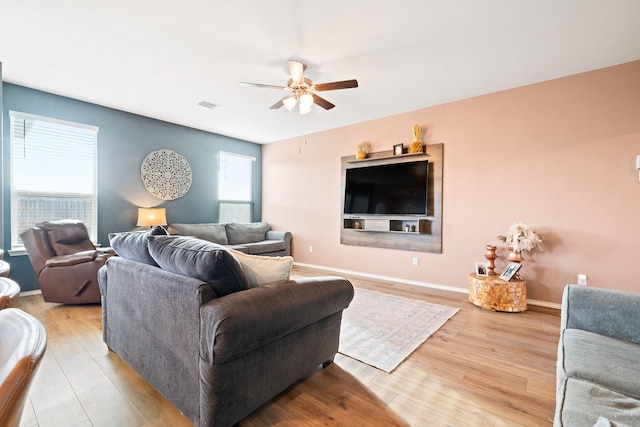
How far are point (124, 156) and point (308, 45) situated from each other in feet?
11.4

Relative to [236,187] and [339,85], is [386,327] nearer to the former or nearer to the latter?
[339,85]

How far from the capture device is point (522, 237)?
10.9 ft

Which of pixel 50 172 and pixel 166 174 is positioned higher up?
pixel 166 174

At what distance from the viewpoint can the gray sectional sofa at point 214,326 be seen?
1.33 m

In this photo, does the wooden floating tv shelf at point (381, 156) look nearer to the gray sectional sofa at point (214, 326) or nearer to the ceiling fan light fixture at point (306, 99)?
the ceiling fan light fixture at point (306, 99)

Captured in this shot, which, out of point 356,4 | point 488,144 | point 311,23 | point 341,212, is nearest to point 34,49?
point 311,23

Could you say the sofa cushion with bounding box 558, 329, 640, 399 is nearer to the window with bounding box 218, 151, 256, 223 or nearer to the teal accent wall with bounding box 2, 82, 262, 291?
the teal accent wall with bounding box 2, 82, 262, 291

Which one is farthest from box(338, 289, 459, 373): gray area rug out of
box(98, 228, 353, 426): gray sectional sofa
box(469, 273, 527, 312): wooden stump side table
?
box(98, 228, 353, 426): gray sectional sofa

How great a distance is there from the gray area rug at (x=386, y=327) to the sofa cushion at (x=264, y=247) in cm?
215

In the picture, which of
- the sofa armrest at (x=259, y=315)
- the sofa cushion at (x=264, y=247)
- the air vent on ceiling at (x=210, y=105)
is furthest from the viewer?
the sofa cushion at (x=264, y=247)

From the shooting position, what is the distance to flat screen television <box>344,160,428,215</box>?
427 cm

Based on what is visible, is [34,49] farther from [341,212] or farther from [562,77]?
[562,77]

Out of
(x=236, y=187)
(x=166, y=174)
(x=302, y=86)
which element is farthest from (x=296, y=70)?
(x=236, y=187)

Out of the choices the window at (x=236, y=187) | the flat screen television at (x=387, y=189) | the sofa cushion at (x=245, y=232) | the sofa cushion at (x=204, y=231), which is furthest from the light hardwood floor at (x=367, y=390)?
the window at (x=236, y=187)
